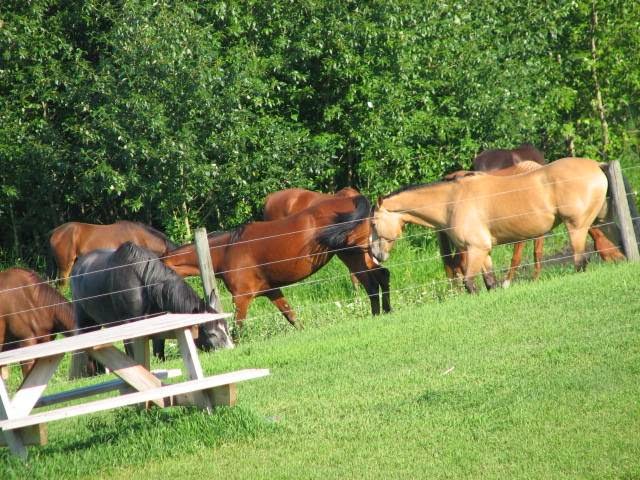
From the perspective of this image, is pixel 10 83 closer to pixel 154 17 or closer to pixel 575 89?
pixel 154 17

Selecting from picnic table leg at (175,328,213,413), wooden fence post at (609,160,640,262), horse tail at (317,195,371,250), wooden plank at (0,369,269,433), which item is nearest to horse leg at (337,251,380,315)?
horse tail at (317,195,371,250)

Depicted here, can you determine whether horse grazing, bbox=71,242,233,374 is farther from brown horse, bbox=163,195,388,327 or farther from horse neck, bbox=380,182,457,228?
horse neck, bbox=380,182,457,228

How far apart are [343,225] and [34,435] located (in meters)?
6.74

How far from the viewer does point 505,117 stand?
19844 mm

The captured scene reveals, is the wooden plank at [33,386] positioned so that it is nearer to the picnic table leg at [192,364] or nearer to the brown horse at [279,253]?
the picnic table leg at [192,364]

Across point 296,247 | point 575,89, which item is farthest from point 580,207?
point 575,89

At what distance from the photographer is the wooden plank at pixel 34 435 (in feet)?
22.7

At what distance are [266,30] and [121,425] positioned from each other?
12.5 meters

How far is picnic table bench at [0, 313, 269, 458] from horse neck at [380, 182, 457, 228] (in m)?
5.71

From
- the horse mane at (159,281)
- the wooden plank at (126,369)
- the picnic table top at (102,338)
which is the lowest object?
the wooden plank at (126,369)

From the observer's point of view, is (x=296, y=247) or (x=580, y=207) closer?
(x=580, y=207)

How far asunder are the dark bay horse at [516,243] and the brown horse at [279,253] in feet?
3.25

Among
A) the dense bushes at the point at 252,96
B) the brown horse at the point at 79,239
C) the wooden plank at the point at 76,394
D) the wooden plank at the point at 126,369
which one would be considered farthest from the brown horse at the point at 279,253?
the wooden plank at the point at 126,369

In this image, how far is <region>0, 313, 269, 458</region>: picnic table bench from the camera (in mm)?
6695
